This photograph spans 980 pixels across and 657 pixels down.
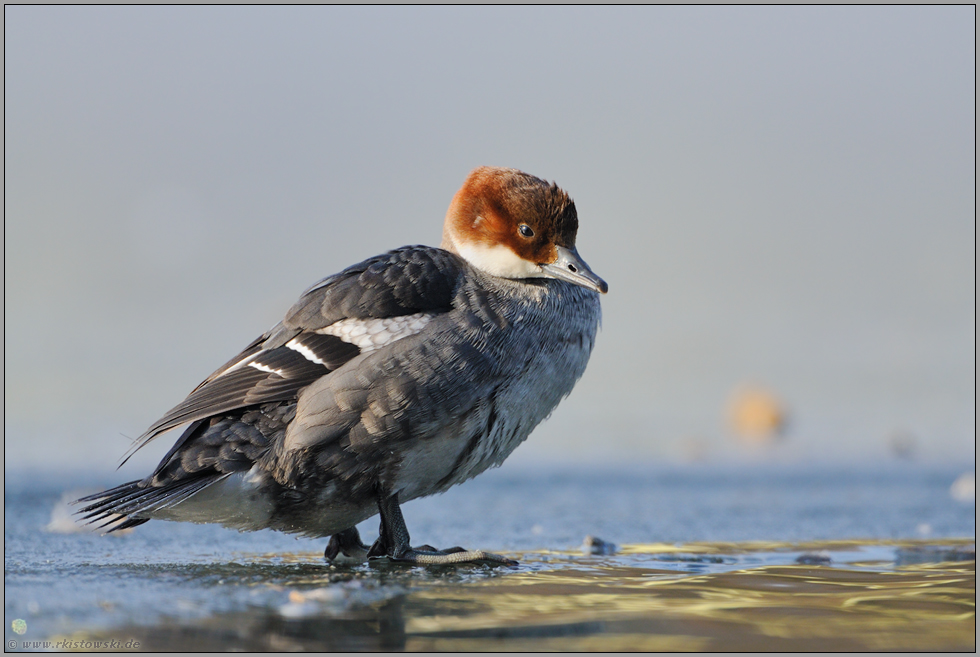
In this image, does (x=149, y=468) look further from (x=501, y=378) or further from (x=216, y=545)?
(x=501, y=378)

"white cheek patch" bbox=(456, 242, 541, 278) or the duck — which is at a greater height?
"white cheek patch" bbox=(456, 242, 541, 278)

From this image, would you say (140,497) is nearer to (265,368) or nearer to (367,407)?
(265,368)

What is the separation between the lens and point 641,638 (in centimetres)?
351

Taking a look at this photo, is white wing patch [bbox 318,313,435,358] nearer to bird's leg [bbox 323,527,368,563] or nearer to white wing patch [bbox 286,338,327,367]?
white wing patch [bbox 286,338,327,367]

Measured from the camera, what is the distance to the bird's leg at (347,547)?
548cm

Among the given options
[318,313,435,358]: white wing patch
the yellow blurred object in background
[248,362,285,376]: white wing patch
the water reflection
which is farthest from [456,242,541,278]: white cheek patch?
the yellow blurred object in background

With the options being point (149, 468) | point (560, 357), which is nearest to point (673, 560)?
point (560, 357)

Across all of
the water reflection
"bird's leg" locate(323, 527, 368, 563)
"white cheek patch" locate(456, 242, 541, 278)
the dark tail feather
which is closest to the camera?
the water reflection

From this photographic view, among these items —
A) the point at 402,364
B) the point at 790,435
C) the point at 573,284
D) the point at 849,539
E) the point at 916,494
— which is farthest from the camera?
the point at 790,435

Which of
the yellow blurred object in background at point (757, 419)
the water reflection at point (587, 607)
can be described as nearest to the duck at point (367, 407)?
the water reflection at point (587, 607)

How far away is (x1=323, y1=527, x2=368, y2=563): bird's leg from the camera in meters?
5.48

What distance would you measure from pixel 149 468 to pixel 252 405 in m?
4.35

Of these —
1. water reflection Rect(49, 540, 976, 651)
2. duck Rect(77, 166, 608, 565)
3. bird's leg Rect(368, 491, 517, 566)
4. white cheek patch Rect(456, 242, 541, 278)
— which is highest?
white cheek patch Rect(456, 242, 541, 278)

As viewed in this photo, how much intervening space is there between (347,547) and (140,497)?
1.25 m
